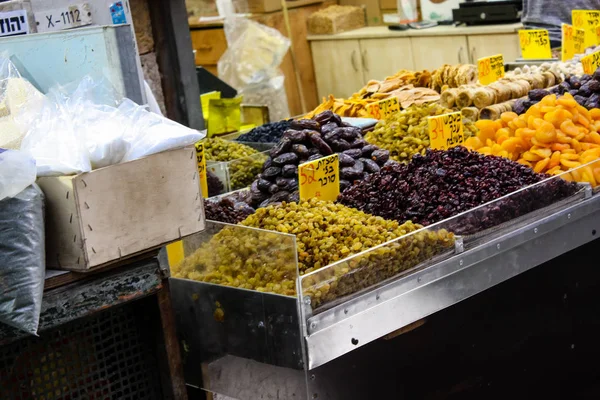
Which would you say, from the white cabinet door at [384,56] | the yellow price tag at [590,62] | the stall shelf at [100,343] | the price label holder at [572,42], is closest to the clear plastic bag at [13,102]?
the stall shelf at [100,343]

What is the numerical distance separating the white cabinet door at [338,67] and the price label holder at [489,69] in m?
3.37

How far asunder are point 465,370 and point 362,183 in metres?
0.67

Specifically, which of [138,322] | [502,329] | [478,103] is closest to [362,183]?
[502,329]

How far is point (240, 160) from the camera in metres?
3.20

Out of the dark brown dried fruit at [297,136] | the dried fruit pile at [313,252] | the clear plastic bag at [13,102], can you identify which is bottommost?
the dried fruit pile at [313,252]

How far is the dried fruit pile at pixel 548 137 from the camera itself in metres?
2.94

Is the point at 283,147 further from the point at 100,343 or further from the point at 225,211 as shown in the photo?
the point at 100,343

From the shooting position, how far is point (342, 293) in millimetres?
2072

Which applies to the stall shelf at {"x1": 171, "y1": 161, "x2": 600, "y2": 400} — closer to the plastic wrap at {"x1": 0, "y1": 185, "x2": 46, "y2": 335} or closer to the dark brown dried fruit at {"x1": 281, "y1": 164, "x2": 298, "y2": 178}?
the plastic wrap at {"x1": 0, "y1": 185, "x2": 46, "y2": 335}

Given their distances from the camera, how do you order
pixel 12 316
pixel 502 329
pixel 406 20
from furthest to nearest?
pixel 406 20, pixel 502 329, pixel 12 316

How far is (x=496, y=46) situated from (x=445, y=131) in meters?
3.52

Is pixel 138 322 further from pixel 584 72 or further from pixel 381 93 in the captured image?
pixel 584 72

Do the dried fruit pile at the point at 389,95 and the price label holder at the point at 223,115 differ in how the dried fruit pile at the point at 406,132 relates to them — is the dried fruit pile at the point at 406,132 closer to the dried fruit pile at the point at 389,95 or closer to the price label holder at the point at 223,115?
the dried fruit pile at the point at 389,95

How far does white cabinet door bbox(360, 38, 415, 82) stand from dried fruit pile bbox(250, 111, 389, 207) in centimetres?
423
